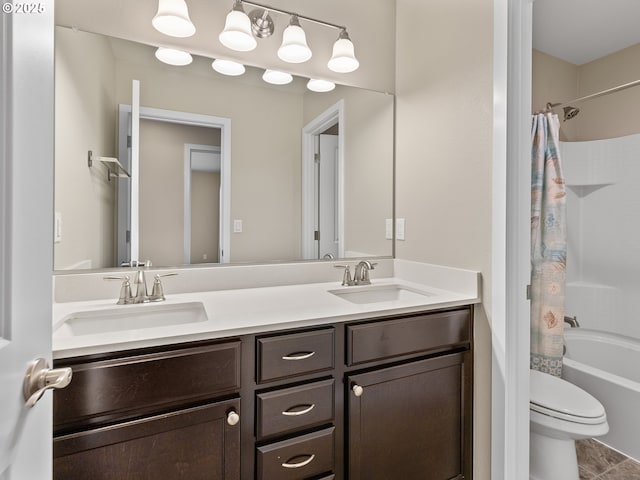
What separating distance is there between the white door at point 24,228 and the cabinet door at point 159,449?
11.8 inches

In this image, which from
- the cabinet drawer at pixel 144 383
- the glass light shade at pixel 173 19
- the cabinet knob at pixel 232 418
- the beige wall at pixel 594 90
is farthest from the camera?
the beige wall at pixel 594 90

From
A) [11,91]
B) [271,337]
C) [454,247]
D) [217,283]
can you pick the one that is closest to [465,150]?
[454,247]

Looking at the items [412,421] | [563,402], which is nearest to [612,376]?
[563,402]

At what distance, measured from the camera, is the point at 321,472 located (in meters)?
1.13

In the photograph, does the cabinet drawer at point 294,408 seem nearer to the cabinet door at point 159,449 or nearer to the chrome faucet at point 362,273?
the cabinet door at point 159,449

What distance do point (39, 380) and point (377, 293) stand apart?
1.39 meters

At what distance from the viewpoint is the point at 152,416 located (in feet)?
3.05

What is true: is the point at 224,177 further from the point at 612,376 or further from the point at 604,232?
the point at 604,232

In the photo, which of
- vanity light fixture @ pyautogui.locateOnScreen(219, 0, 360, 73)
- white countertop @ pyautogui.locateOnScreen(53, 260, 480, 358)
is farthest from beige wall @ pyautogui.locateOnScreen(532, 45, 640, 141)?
white countertop @ pyautogui.locateOnScreen(53, 260, 480, 358)

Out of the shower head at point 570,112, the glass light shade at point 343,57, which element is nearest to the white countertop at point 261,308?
the glass light shade at point 343,57

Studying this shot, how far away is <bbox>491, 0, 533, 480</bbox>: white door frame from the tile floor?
63cm

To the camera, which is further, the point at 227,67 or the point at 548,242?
the point at 548,242

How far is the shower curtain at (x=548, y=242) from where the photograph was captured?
1791mm

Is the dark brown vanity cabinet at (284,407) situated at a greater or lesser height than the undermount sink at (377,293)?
lesser
